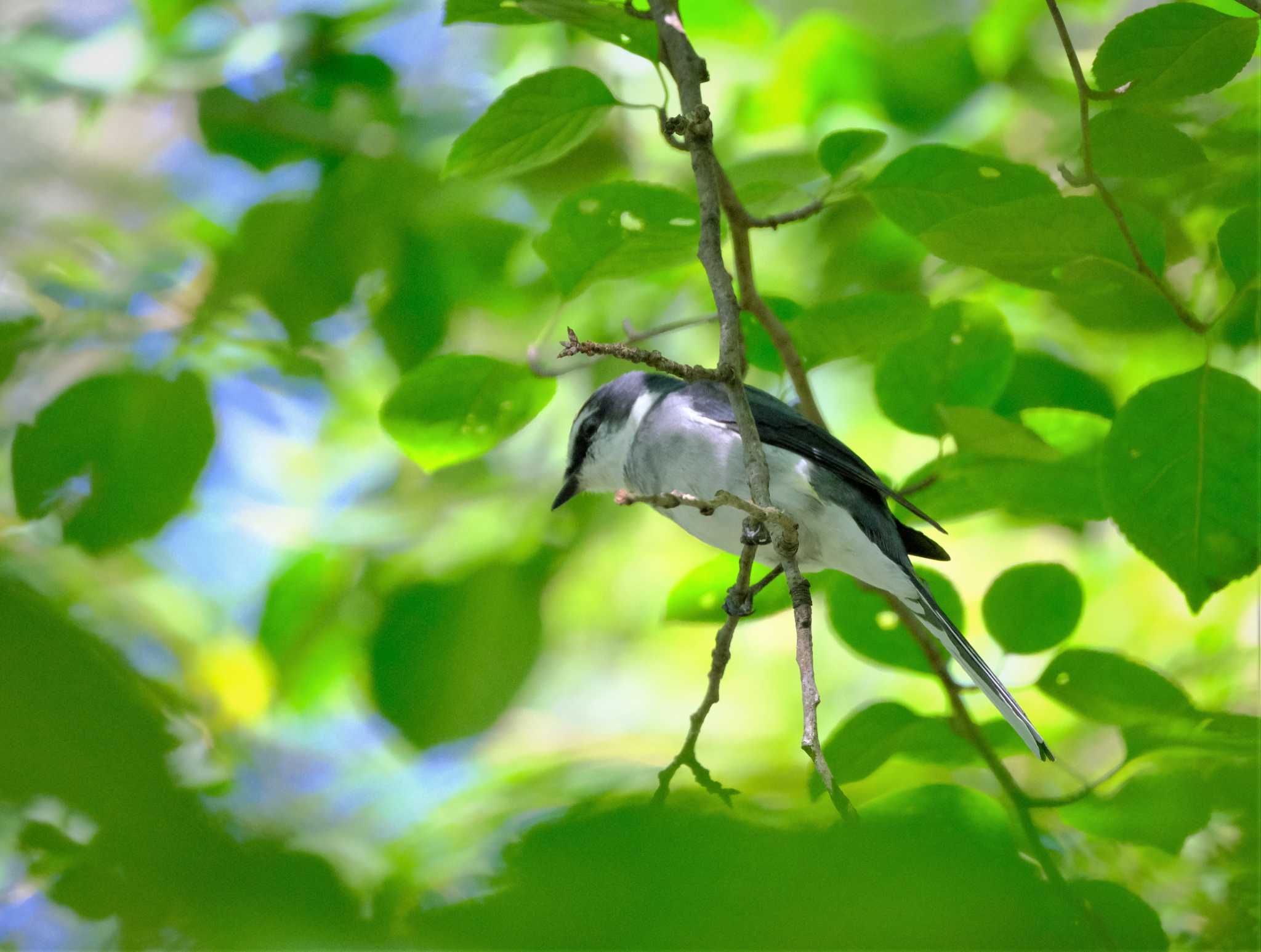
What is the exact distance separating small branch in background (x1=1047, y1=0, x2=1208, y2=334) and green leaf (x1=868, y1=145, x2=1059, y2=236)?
0.04 metres

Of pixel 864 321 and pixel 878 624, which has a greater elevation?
pixel 864 321

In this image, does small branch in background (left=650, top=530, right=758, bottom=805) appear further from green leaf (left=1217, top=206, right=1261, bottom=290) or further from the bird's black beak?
the bird's black beak

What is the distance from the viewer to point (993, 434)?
0.73 metres

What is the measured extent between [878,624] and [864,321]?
0.85 feet

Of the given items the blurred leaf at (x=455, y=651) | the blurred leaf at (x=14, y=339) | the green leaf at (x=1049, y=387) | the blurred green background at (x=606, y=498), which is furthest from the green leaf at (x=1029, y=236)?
the blurred leaf at (x=14, y=339)

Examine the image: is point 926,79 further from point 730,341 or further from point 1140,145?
point 730,341

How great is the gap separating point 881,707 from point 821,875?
25.5 inches

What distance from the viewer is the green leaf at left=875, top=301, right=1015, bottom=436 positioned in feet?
2.72

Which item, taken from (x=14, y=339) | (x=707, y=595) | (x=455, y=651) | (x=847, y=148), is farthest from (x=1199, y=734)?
(x=14, y=339)

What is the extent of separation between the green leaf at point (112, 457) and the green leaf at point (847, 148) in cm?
61

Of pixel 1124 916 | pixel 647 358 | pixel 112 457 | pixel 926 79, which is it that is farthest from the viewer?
pixel 926 79

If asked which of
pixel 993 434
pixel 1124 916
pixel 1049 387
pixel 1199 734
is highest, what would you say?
pixel 1049 387

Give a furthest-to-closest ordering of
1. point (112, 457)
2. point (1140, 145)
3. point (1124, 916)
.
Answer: point (112, 457)
point (1140, 145)
point (1124, 916)

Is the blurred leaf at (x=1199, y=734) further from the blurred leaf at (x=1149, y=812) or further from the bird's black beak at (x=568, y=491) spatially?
the bird's black beak at (x=568, y=491)
